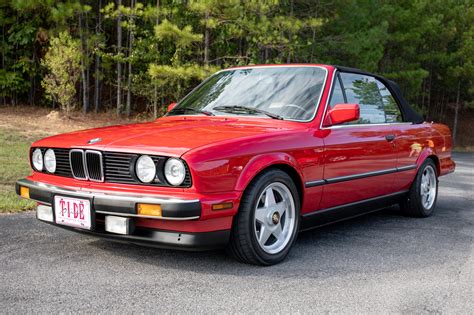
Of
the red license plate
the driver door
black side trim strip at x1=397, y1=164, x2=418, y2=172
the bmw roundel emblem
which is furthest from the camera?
black side trim strip at x1=397, y1=164, x2=418, y2=172

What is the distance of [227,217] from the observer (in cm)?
355

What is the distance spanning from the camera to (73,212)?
3.65 meters

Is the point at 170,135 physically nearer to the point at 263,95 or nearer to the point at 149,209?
the point at 149,209

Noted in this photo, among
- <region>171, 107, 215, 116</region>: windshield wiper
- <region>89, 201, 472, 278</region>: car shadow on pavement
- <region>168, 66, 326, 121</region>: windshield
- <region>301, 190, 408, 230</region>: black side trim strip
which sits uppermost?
<region>168, 66, 326, 121</region>: windshield

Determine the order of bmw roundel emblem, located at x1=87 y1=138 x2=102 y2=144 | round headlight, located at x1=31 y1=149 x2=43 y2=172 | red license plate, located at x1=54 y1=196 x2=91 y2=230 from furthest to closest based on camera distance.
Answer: round headlight, located at x1=31 y1=149 x2=43 y2=172 → bmw roundel emblem, located at x1=87 y1=138 x2=102 y2=144 → red license plate, located at x1=54 y1=196 x2=91 y2=230

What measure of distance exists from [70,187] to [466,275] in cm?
289

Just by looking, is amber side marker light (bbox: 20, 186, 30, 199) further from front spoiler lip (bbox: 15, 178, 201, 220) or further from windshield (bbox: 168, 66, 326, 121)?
windshield (bbox: 168, 66, 326, 121)

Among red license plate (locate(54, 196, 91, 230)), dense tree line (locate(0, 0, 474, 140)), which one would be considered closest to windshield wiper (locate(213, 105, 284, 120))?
red license plate (locate(54, 196, 91, 230))

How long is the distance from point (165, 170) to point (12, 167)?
6.18 metres

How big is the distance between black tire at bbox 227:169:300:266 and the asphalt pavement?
8cm

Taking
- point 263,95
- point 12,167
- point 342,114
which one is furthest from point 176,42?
point 342,114

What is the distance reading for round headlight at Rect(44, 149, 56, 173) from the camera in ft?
13.3

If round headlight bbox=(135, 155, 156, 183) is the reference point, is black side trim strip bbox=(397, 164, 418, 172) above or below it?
below

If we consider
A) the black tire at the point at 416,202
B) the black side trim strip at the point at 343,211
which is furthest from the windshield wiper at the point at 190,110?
the black tire at the point at 416,202
